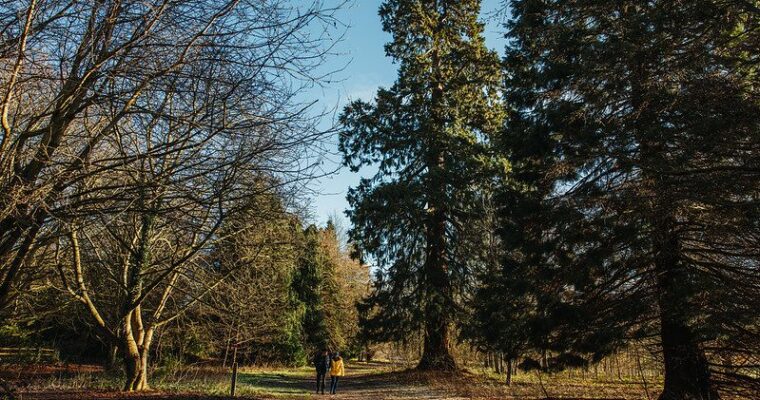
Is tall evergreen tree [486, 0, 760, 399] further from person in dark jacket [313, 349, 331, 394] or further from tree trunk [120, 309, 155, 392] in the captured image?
tree trunk [120, 309, 155, 392]

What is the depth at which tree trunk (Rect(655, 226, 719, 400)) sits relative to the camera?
9.26 meters

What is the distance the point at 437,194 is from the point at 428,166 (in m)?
1.73

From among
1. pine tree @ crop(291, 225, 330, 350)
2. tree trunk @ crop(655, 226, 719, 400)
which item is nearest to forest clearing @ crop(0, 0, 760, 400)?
tree trunk @ crop(655, 226, 719, 400)

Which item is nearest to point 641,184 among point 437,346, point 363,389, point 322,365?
point 322,365

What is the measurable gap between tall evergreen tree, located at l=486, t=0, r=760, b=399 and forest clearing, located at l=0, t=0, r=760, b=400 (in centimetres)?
6

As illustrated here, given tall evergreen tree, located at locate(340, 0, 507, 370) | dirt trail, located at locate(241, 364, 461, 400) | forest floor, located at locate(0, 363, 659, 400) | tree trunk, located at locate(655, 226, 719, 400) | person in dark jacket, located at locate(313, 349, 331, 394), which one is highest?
tall evergreen tree, located at locate(340, 0, 507, 370)

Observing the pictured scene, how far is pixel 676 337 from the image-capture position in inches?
416

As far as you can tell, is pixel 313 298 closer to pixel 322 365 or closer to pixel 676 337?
pixel 322 365

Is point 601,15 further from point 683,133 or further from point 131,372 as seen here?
point 131,372

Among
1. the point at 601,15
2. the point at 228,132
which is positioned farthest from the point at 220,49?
the point at 601,15

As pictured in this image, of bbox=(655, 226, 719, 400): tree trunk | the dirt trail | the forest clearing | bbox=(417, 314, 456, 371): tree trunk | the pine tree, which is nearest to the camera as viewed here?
the forest clearing

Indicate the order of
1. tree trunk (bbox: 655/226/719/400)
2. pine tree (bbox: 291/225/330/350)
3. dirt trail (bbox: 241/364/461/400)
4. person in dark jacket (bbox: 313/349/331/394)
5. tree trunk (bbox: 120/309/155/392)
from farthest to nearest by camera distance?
1. pine tree (bbox: 291/225/330/350)
2. person in dark jacket (bbox: 313/349/331/394)
3. dirt trail (bbox: 241/364/461/400)
4. tree trunk (bbox: 120/309/155/392)
5. tree trunk (bbox: 655/226/719/400)

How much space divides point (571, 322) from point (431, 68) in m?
14.2

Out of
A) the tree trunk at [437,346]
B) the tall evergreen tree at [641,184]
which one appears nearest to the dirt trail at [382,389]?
the tree trunk at [437,346]
